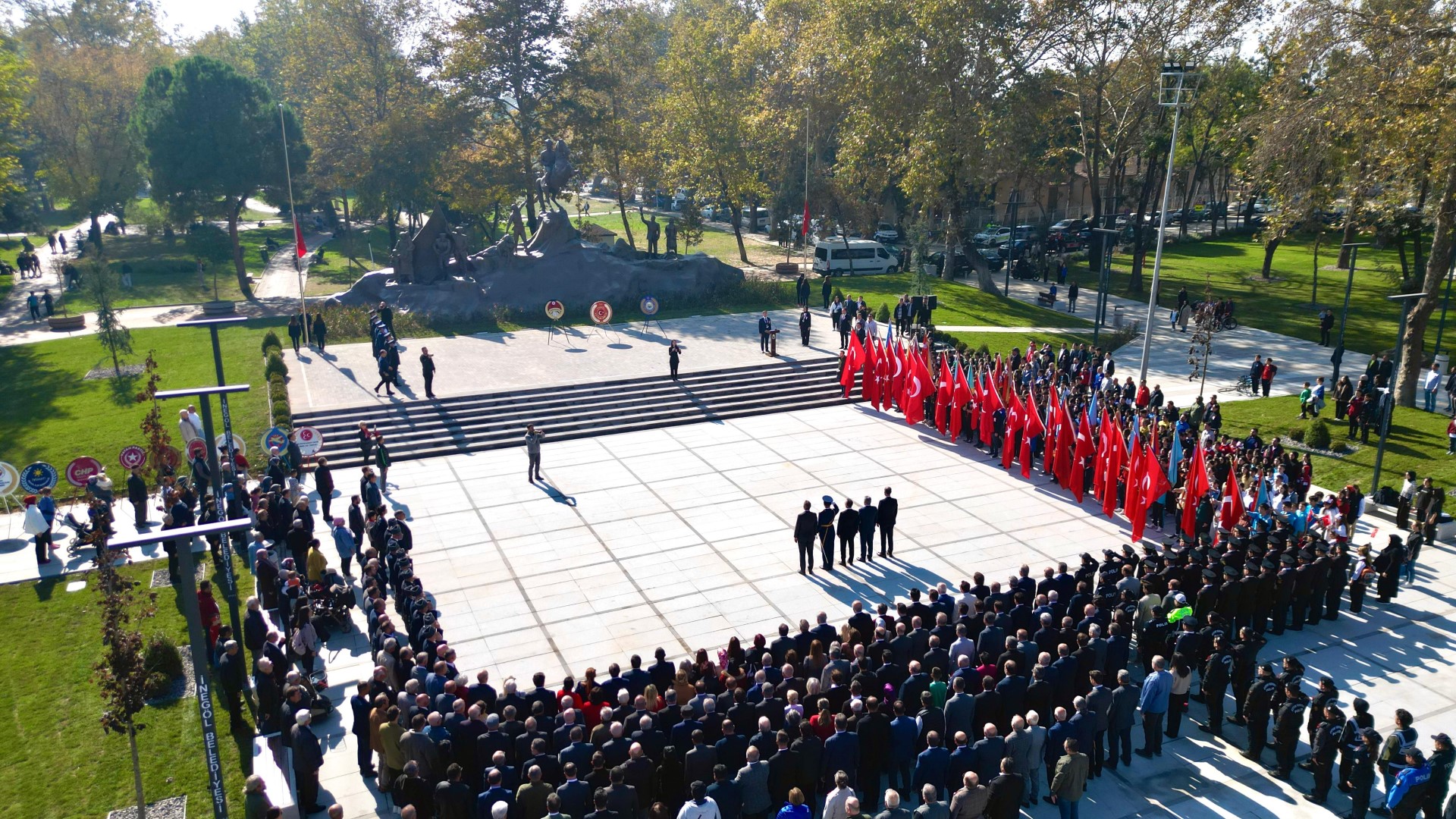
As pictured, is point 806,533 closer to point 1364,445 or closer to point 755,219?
point 1364,445

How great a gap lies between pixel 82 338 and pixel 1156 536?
1488 inches

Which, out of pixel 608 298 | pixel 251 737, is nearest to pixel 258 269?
pixel 608 298

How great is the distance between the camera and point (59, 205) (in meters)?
81.0

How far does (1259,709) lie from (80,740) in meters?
15.5

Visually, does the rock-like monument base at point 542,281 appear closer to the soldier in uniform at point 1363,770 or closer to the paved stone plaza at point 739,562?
the paved stone plaza at point 739,562

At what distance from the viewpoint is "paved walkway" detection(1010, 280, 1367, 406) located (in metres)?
31.5

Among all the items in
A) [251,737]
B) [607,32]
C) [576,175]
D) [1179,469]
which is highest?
[607,32]

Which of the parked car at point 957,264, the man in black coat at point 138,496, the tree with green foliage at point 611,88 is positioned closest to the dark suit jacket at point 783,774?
the man in black coat at point 138,496

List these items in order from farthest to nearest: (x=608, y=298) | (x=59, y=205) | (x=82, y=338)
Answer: (x=59, y=205)
(x=608, y=298)
(x=82, y=338)

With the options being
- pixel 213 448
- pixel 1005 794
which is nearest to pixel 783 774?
pixel 1005 794

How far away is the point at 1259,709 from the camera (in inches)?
498

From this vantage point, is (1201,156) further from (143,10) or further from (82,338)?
(143,10)

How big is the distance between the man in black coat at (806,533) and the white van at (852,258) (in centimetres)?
3246

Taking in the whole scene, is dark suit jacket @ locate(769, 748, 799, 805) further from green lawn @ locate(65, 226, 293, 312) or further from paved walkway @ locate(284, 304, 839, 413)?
green lawn @ locate(65, 226, 293, 312)
